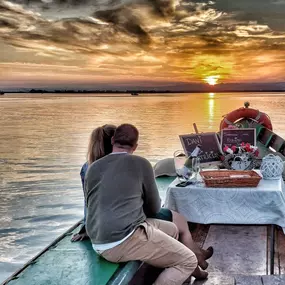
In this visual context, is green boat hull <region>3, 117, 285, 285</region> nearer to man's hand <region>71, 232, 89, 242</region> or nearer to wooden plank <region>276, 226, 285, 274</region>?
man's hand <region>71, 232, 89, 242</region>

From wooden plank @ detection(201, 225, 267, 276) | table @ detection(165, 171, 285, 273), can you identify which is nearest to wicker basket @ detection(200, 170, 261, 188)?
table @ detection(165, 171, 285, 273)

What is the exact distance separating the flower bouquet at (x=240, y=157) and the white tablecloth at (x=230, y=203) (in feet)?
1.98

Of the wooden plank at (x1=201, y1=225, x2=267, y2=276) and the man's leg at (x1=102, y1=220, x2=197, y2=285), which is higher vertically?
the man's leg at (x1=102, y1=220, x2=197, y2=285)

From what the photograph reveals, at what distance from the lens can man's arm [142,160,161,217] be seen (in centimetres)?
320

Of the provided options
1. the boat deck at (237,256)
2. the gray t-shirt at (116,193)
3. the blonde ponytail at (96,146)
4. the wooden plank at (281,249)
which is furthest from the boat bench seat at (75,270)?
the wooden plank at (281,249)

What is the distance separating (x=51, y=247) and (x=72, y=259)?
0.46 meters

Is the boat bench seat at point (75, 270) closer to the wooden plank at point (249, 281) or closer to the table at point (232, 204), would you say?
the wooden plank at point (249, 281)

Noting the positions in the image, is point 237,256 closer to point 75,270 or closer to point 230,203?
point 230,203

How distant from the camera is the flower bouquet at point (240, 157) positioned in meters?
4.75

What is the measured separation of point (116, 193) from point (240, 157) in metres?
1.98

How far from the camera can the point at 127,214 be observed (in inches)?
124

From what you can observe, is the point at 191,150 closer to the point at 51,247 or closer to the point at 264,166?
the point at 264,166

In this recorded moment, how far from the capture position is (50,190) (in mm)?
10648

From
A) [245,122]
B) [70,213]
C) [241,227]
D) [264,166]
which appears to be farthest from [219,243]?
[70,213]
